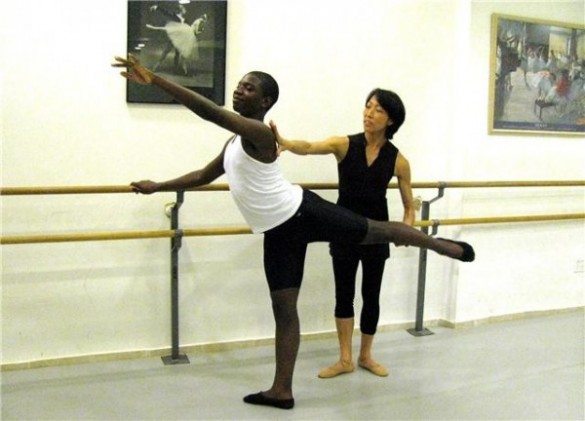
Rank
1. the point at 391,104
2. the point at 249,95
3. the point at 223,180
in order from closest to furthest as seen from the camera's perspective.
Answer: the point at 249,95
the point at 391,104
the point at 223,180

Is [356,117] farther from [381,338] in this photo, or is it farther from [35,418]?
[35,418]

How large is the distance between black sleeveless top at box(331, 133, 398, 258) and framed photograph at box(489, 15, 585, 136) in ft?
3.83

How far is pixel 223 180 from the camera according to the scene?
10.3 ft

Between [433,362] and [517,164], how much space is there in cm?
142

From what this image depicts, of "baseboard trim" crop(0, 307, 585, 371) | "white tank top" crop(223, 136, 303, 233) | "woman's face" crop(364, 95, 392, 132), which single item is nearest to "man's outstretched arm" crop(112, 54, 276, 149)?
"white tank top" crop(223, 136, 303, 233)

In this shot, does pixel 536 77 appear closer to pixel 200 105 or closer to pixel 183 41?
pixel 183 41

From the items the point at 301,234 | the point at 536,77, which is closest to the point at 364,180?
the point at 301,234

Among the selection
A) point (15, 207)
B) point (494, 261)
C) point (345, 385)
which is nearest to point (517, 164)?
point (494, 261)

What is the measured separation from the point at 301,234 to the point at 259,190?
0.88 feet

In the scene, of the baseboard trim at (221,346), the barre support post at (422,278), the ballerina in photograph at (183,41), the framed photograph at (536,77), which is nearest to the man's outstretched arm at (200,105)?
the ballerina in photograph at (183,41)

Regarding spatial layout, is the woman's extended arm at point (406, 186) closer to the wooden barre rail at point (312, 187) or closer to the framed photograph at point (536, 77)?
the wooden barre rail at point (312, 187)

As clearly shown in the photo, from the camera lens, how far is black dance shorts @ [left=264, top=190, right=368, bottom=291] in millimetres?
2373

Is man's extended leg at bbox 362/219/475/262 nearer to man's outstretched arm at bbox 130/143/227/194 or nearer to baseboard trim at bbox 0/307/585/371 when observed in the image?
man's outstretched arm at bbox 130/143/227/194

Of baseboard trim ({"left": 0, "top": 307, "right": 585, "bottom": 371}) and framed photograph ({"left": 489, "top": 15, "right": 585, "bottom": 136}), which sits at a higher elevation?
framed photograph ({"left": 489, "top": 15, "right": 585, "bottom": 136})
